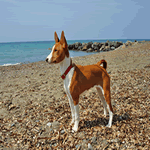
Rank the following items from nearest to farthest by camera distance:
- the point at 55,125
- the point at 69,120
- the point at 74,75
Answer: the point at 74,75, the point at 55,125, the point at 69,120

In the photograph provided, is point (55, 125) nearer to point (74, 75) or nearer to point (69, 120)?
point (69, 120)

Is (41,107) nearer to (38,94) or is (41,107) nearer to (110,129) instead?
(38,94)

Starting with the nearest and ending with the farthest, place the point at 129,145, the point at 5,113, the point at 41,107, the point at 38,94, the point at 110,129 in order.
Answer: the point at 129,145
the point at 110,129
the point at 5,113
the point at 41,107
the point at 38,94

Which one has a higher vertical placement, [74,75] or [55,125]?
[74,75]

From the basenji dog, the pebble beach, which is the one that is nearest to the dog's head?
the basenji dog

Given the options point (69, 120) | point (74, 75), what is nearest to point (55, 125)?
point (69, 120)

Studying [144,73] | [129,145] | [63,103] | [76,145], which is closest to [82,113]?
[63,103]

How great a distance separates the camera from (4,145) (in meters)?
3.86

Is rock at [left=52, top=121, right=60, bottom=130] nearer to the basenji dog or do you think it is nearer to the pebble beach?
the pebble beach

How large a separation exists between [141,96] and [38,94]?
5.12 m

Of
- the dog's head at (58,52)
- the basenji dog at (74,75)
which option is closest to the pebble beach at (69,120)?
the basenji dog at (74,75)

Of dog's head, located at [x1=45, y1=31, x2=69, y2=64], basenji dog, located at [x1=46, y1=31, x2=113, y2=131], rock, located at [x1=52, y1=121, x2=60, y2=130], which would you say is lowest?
rock, located at [x1=52, y1=121, x2=60, y2=130]

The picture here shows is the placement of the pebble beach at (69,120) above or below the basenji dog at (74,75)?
below

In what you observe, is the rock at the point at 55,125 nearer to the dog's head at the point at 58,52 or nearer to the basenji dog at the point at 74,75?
the basenji dog at the point at 74,75
